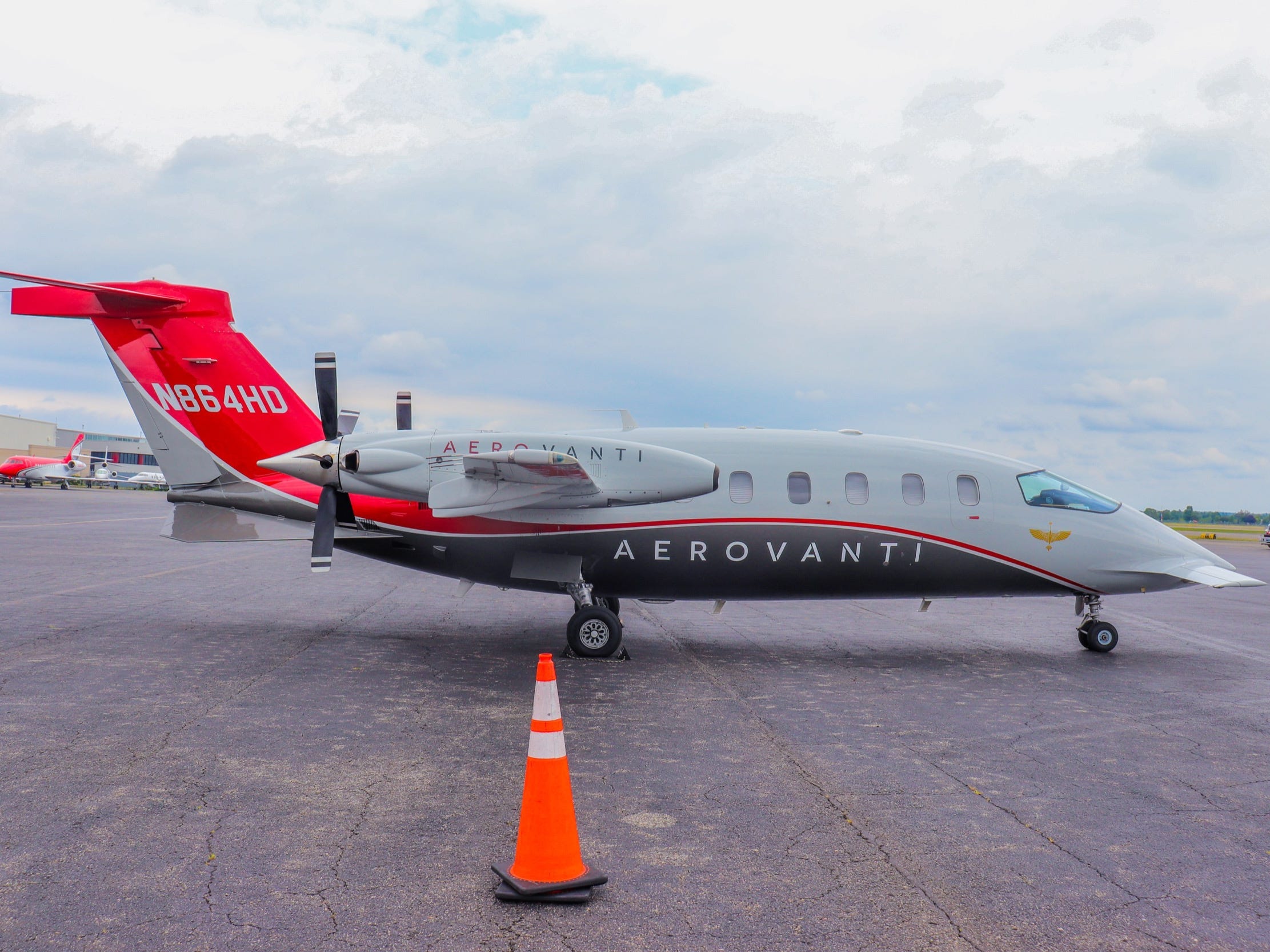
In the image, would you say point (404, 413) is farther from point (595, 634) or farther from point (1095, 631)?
point (1095, 631)

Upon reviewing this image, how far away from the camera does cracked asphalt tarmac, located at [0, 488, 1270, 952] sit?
4.41 metres

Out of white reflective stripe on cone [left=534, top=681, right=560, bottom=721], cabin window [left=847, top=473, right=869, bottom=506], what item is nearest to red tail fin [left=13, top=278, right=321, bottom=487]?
cabin window [left=847, top=473, right=869, bottom=506]

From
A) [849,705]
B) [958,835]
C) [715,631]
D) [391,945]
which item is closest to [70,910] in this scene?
[391,945]

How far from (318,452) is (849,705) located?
7210mm

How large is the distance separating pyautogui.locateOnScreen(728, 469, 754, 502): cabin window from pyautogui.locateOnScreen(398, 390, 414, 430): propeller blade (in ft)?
→ 17.4

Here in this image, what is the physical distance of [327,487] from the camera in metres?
11.5

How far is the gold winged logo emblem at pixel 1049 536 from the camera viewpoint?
13156 millimetres

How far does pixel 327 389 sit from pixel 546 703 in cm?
829

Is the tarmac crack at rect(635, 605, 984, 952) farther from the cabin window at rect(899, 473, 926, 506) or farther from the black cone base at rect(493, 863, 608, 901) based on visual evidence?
the cabin window at rect(899, 473, 926, 506)

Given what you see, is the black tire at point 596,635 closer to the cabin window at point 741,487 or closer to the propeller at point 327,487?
the cabin window at point 741,487

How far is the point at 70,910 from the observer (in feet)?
14.3

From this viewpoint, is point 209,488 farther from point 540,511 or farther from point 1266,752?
point 1266,752

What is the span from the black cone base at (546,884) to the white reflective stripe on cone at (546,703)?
83 cm

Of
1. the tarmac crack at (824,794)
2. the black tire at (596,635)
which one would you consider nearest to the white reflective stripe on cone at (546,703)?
the tarmac crack at (824,794)
